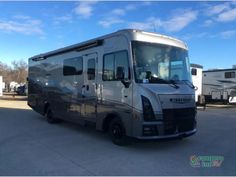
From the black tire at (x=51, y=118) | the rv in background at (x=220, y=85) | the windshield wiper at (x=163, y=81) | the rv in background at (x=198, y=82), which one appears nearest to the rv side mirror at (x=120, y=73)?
the windshield wiper at (x=163, y=81)

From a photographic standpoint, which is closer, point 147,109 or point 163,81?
point 147,109

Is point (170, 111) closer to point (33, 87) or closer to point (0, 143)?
point (0, 143)

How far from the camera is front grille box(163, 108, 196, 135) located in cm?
800

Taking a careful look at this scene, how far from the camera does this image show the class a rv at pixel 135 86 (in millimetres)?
7871

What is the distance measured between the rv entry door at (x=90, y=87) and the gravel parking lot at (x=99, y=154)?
808 millimetres

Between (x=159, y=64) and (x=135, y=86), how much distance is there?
3.07 feet

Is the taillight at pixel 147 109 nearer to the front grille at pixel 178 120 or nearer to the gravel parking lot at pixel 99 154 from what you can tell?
the front grille at pixel 178 120

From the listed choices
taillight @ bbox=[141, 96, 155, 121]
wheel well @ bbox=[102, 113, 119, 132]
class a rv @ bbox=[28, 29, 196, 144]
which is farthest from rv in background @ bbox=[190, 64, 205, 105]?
taillight @ bbox=[141, 96, 155, 121]

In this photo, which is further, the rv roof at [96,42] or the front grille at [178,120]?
the rv roof at [96,42]

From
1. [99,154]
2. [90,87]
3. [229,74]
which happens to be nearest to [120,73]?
[90,87]

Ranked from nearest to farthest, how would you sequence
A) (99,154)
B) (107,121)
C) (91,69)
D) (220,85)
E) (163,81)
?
(99,154) → (163,81) → (107,121) → (91,69) → (220,85)

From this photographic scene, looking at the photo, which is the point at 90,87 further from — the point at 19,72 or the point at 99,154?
the point at 19,72

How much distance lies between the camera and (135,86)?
25.9 feet

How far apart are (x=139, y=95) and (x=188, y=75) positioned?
75.9 inches
